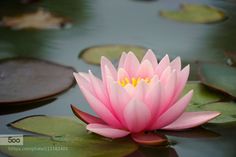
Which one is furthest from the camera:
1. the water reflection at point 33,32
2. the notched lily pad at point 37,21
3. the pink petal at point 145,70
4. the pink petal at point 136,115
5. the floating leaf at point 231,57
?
the notched lily pad at point 37,21

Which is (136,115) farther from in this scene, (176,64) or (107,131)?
(176,64)

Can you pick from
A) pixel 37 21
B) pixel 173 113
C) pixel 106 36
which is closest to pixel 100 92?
pixel 173 113

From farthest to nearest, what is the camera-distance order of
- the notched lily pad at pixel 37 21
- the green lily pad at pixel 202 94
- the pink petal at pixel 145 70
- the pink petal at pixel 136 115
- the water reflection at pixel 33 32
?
the notched lily pad at pixel 37 21, the water reflection at pixel 33 32, the green lily pad at pixel 202 94, the pink petal at pixel 145 70, the pink petal at pixel 136 115

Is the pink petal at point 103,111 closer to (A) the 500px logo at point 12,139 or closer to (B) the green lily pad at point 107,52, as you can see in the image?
(A) the 500px logo at point 12,139

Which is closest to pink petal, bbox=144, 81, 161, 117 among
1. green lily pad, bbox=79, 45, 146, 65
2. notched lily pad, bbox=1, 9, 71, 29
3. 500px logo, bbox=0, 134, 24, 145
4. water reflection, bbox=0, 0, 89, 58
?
500px logo, bbox=0, 134, 24, 145

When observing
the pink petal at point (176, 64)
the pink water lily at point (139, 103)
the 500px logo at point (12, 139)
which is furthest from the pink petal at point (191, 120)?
the 500px logo at point (12, 139)
